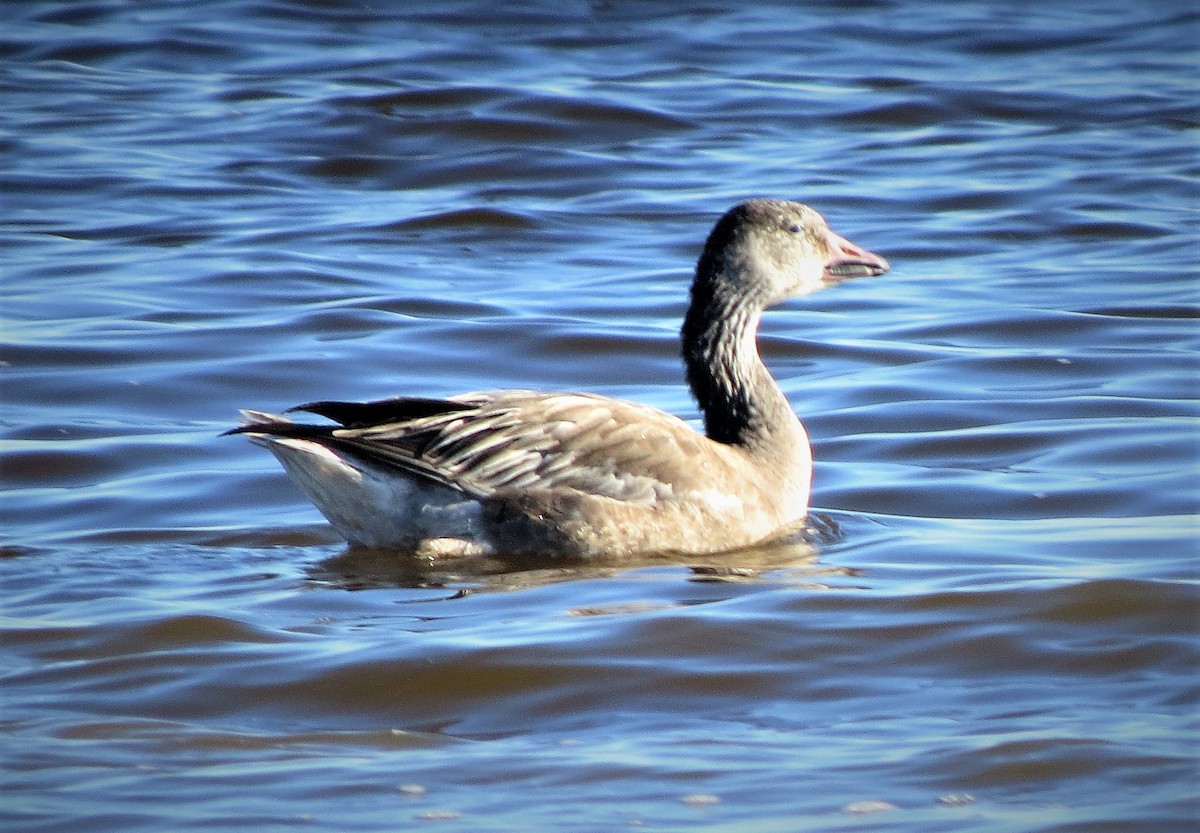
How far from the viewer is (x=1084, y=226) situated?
46.9 feet

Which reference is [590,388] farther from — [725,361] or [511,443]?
[511,443]

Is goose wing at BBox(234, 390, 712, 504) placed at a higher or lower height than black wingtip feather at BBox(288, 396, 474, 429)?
lower

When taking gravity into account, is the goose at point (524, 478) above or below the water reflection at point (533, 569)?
above

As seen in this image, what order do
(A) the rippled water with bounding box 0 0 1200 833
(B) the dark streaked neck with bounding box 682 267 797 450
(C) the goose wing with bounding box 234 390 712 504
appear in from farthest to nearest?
(B) the dark streaked neck with bounding box 682 267 797 450 < (C) the goose wing with bounding box 234 390 712 504 < (A) the rippled water with bounding box 0 0 1200 833

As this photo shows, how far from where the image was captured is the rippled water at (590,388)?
16.7 feet

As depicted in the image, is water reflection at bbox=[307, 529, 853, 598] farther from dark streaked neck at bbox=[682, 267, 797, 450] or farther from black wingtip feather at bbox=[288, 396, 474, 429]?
dark streaked neck at bbox=[682, 267, 797, 450]

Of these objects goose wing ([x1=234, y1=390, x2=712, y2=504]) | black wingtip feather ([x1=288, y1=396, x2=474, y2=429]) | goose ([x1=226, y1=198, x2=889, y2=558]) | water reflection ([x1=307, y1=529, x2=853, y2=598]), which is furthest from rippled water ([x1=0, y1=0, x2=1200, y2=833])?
black wingtip feather ([x1=288, y1=396, x2=474, y2=429])

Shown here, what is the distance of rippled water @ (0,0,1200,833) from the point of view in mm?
5102

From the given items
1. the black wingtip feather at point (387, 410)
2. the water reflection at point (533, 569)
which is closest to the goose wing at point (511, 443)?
the black wingtip feather at point (387, 410)

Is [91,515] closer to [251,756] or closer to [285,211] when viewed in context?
[251,756]

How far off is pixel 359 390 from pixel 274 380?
21.4 inches

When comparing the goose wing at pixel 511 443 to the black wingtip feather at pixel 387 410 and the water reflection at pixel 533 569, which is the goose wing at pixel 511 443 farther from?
the water reflection at pixel 533 569

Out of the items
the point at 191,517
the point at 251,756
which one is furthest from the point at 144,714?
the point at 191,517

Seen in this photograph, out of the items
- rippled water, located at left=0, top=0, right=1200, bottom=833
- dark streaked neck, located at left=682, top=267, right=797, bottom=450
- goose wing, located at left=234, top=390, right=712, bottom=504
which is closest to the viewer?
rippled water, located at left=0, top=0, right=1200, bottom=833
